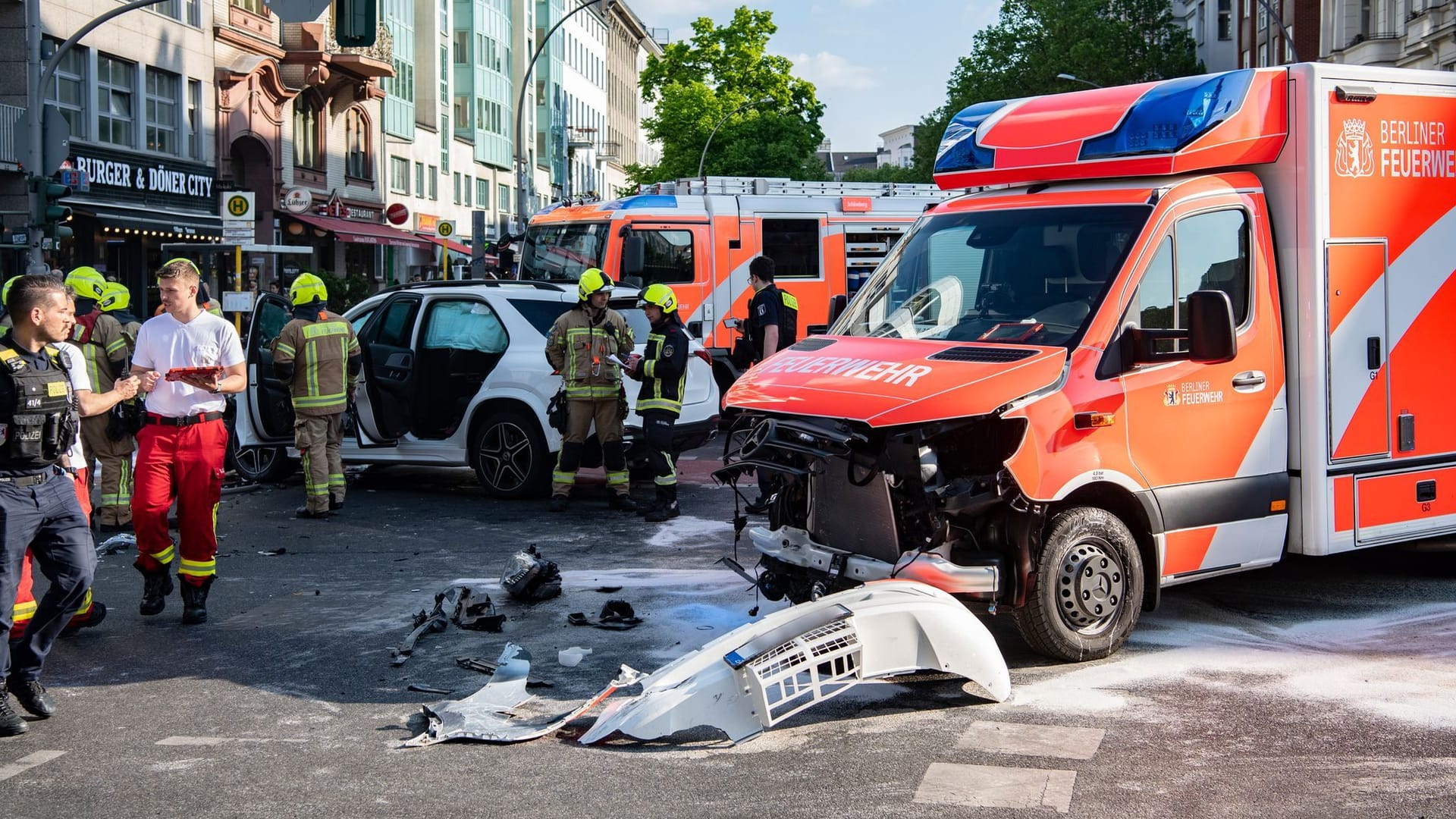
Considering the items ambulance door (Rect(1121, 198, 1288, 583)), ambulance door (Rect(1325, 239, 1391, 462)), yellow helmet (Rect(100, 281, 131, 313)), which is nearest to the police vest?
ambulance door (Rect(1121, 198, 1288, 583))

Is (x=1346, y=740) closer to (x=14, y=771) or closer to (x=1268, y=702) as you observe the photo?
(x=1268, y=702)

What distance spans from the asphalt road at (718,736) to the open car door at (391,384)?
3.30 metres

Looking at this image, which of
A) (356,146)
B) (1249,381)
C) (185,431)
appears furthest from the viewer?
(356,146)

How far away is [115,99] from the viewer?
99.1 feet

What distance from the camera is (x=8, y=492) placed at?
590 centimetres

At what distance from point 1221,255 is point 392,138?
4444 centimetres

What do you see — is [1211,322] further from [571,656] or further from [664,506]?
[664,506]

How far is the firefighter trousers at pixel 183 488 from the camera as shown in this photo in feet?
25.2

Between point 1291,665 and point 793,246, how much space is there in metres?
14.3

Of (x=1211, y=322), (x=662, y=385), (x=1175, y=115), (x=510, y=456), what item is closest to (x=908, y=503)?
(x=1211, y=322)

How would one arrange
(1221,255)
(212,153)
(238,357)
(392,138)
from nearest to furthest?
(1221,255) < (238,357) < (212,153) < (392,138)

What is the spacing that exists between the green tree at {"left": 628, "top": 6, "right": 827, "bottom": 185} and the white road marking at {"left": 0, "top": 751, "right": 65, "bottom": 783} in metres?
54.1

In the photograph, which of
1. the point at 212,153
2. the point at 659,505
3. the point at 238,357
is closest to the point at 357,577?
the point at 238,357

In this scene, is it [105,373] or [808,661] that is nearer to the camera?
[808,661]
